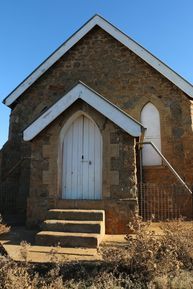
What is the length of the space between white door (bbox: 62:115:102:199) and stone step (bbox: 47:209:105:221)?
1.08m

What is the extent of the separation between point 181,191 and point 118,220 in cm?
336

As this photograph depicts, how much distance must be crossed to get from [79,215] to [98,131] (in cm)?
273

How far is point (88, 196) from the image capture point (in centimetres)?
921

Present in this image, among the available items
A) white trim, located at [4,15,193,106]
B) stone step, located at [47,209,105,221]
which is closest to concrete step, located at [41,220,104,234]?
stone step, located at [47,209,105,221]

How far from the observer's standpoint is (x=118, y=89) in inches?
484

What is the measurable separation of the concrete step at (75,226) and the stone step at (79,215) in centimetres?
29

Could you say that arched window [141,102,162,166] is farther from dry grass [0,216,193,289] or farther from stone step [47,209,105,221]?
dry grass [0,216,193,289]

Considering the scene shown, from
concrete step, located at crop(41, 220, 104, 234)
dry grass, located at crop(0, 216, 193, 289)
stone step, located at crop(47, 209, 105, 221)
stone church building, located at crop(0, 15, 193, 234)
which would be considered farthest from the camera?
stone church building, located at crop(0, 15, 193, 234)

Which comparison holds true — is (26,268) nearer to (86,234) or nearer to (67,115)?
(86,234)

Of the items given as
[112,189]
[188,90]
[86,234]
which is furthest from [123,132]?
[188,90]

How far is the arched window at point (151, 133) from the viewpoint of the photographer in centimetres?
1155

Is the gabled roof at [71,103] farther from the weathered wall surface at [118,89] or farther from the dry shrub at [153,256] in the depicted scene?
the dry shrub at [153,256]

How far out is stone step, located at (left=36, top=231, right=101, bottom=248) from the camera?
6848 mm

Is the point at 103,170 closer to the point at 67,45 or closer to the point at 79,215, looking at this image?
the point at 79,215
